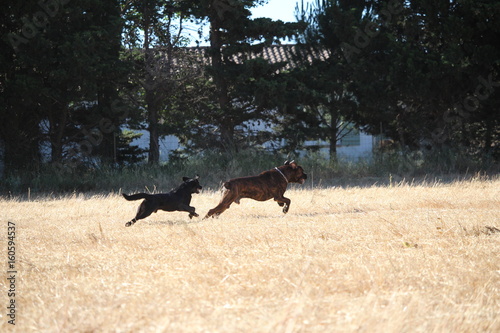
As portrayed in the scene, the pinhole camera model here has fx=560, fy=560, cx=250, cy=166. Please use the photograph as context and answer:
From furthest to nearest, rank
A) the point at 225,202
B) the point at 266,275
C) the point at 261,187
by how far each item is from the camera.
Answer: the point at 261,187 → the point at 225,202 → the point at 266,275

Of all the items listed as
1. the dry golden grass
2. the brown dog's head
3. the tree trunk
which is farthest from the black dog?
the tree trunk

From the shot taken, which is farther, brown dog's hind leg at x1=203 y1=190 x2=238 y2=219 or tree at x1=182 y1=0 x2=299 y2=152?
tree at x1=182 y1=0 x2=299 y2=152

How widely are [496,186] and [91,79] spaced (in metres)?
13.1

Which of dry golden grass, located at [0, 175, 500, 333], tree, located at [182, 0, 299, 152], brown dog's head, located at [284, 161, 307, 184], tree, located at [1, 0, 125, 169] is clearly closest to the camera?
dry golden grass, located at [0, 175, 500, 333]

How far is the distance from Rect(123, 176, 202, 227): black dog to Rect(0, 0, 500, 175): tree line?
10.6 meters

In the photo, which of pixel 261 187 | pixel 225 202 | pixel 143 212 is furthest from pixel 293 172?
pixel 143 212

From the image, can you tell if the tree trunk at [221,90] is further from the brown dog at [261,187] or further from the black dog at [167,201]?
the black dog at [167,201]

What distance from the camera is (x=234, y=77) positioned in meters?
21.3

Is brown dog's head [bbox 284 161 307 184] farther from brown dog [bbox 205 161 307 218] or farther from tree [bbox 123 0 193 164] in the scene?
tree [bbox 123 0 193 164]

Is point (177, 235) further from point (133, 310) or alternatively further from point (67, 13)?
point (67, 13)

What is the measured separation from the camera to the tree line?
62.2ft

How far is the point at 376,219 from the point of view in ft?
27.4

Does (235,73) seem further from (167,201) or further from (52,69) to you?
(167,201)

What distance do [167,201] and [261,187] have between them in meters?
1.66
